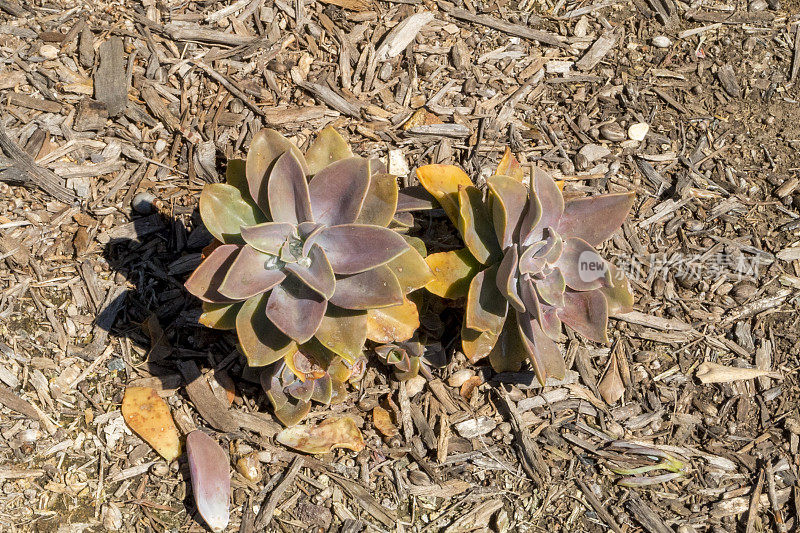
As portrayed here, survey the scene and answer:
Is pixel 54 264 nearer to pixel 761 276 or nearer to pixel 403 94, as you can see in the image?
pixel 403 94

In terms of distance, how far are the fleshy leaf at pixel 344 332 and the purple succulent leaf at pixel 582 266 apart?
2.33 feet

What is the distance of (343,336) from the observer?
2.21 meters

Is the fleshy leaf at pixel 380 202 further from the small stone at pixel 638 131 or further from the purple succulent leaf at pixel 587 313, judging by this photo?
the small stone at pixel 638 131

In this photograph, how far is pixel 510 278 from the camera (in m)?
2.23

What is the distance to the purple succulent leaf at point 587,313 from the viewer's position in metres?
2.32

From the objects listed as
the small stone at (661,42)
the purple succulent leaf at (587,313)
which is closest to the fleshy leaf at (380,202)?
the purple succulent leaf at (587,313)

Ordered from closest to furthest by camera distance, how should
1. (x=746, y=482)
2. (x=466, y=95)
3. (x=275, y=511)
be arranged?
(x=275, y=511) < (x=746, y=482) < (x=466, y=95)

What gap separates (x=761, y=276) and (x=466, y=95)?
1624 millimetres

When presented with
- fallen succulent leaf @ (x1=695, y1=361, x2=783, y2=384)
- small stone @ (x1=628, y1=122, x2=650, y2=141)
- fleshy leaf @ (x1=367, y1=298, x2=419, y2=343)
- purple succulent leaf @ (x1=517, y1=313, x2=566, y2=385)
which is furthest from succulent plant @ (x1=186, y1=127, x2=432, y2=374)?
small stone @ (x1=628, y1=122, x2=650, y2=141)

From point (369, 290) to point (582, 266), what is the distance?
0.75m

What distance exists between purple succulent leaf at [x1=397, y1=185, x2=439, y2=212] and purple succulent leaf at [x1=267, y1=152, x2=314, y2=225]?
0.42m

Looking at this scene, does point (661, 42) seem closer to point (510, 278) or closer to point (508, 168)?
point (508, 168)

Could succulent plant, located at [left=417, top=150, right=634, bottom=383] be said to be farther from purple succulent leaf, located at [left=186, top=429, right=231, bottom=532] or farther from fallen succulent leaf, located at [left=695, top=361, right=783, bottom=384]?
purple succulent leaf, located at [left=186, top=429, right=231, bottom=532]

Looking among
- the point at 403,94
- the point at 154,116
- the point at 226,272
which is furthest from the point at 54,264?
the point at 403,94
